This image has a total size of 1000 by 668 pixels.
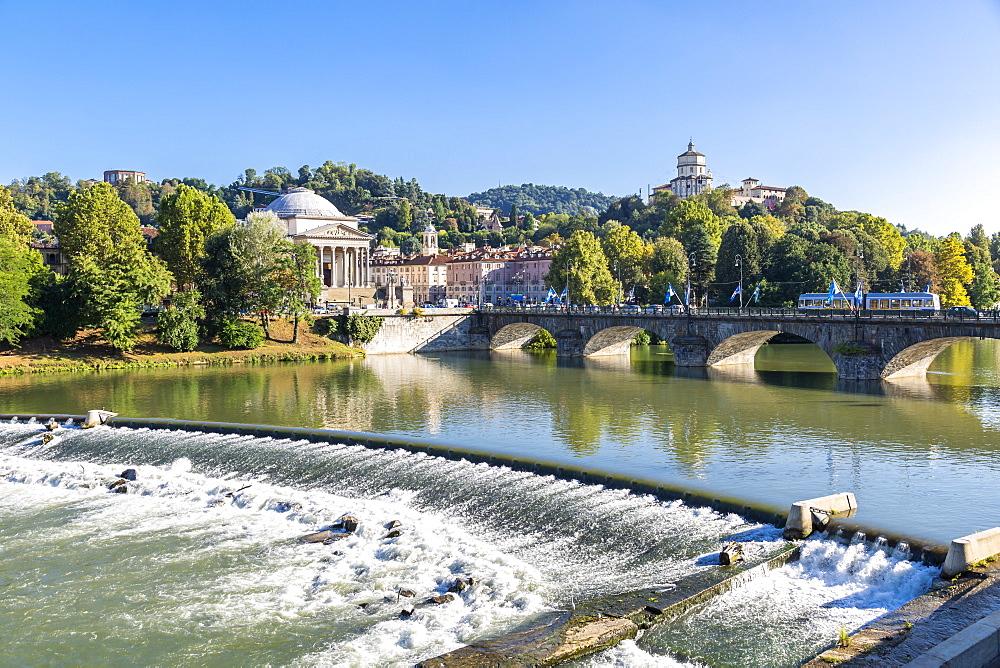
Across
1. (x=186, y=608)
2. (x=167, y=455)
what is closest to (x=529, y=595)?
(x=186, y=608)

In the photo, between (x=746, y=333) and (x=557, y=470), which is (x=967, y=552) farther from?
(x=746, y=333)

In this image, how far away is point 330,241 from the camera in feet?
392

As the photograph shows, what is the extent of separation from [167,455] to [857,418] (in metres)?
29.2

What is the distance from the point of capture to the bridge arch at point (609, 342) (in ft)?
242

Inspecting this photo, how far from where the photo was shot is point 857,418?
38.4m

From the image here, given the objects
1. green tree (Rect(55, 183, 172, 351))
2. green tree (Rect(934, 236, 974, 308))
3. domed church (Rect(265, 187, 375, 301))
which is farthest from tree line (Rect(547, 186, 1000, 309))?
green tree (Rect(55, 183, 172, 351))

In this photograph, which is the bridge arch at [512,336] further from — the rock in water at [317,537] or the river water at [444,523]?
the rock in water at [317,537]

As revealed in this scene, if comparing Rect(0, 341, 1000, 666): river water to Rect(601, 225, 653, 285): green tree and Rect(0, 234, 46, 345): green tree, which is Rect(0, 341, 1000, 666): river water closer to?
Rect(0, 234, 46, 345): green tree

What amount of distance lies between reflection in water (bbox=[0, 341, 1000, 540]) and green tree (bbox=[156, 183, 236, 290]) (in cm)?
1555

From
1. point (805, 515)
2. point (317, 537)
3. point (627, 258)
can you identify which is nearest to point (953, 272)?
point (627, 258)

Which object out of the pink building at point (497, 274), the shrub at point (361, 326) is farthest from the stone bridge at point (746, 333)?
the pink building at point (497, 274)

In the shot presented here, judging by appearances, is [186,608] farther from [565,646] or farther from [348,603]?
[565,646]

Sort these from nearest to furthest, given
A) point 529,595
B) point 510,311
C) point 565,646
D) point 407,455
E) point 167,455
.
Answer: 1. point 565,646
2. point 529,595
3. point 407,455
4. point 167,455
5. point 510,311

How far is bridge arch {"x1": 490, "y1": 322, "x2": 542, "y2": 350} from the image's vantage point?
86.0 meters
